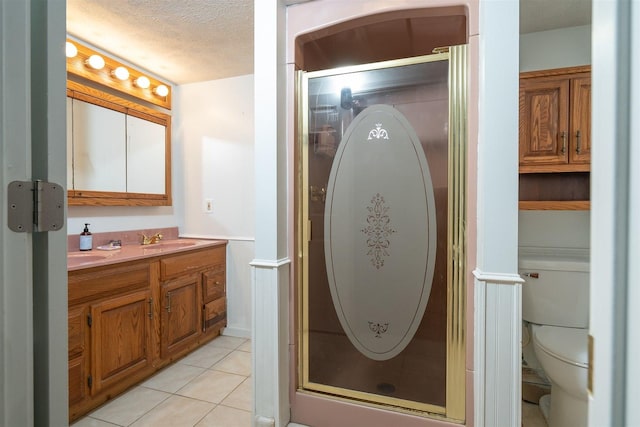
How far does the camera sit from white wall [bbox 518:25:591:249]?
2018 millimetres

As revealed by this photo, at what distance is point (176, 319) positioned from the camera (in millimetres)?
2309

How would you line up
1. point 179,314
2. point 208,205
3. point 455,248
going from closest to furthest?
1. point 455,248
2. point 179,314
3. point 208,205

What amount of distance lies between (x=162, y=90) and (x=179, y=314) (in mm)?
2040

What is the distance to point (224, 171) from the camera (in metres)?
2.90

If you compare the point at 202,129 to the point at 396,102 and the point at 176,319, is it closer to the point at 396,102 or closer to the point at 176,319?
the point at 176,319

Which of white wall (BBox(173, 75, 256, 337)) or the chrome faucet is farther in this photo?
white wall (BBox(173, 75, 256, 337))

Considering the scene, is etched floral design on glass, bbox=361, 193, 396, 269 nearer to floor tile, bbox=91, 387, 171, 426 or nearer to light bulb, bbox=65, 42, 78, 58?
floor tile, bbox=91, 387, 171, 426

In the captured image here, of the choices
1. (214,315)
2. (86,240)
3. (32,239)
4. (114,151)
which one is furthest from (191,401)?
(114,151)

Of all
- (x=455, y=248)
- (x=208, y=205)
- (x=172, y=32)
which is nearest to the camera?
(x=455, y=248)

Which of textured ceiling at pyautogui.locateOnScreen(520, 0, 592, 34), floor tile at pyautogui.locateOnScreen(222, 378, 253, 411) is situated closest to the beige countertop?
floor tile at pyautogui.locateOnScreen(222, 378, 253, 411)

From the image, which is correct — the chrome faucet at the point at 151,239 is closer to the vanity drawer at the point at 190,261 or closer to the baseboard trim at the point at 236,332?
the vanity drawer at the point at 190,261

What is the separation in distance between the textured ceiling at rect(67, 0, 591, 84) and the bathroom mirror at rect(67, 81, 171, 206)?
0.40 meters

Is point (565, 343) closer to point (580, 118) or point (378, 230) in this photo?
point (378, 230)

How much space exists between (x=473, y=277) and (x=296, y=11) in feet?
5.26
